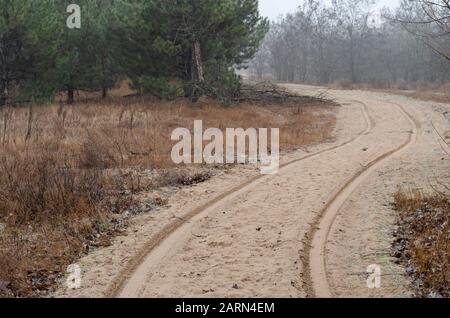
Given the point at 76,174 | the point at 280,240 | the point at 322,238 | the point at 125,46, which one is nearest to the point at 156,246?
the point at 280,240

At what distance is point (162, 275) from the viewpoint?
6293 millimetres

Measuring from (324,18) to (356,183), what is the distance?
181 ft

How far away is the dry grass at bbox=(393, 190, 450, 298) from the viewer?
5.89m

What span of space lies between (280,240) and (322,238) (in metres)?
0.67

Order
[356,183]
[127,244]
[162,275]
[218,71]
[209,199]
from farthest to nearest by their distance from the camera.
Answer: [218,71] → [356,183] → [209,199] → [127,244] → [162,275]

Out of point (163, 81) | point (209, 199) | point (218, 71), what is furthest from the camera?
point (218, 71)

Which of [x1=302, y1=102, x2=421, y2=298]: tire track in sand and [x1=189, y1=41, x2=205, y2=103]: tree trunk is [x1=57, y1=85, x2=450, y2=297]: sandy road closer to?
[x1=302, y1=102, x2=421, y2=298]: tire track in sand

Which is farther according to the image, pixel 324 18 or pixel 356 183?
pixel 324 18

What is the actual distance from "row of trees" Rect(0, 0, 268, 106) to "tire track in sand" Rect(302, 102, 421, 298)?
10689 mm

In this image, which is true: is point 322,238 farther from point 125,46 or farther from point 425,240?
point 125,46

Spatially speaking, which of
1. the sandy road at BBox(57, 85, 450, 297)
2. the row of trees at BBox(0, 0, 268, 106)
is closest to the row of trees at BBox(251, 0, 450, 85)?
the row of trees at BBox(0, 0, 268, 106)

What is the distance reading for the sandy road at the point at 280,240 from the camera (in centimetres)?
595
